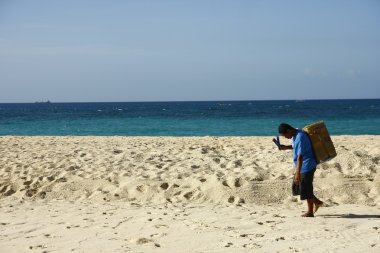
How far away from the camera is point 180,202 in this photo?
6898 mm

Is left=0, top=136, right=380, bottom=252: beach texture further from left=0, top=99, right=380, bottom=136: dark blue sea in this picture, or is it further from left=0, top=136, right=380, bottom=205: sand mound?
left=0, top=99, right=380, bottom=136: dark blue sea

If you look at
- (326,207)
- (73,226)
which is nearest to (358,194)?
(326,207)

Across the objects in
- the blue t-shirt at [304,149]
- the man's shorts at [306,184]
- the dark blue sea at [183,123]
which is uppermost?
the blue t-shirt at [304,149]

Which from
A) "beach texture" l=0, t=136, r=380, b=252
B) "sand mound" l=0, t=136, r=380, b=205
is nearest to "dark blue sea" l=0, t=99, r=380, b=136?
"sand mound" l=0, t=136, r=380, b=205

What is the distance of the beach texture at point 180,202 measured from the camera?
15.4 feet

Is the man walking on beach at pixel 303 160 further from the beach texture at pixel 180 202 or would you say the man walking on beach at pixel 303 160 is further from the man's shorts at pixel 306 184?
the beach texture at pixel 180 202

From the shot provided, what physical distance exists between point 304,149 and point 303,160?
0.16 m

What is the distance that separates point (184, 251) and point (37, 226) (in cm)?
214

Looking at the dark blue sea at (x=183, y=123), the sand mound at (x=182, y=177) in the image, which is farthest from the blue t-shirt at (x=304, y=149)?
the dark blue sea at (x=183, y=123)

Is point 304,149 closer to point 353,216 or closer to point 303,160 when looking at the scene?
point 303,160

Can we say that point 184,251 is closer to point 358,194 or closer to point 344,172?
point 358,194

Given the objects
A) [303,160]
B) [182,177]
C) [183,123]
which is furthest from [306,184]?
[183,123]

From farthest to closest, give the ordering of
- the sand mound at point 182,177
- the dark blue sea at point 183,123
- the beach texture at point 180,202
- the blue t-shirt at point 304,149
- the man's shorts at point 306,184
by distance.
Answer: the dark blue sea at point 183,123
the sand mound at point 182,177
the man's shorts at point 306,184
the blue t-shirt at point 304,149
the beach texture at point 180,202

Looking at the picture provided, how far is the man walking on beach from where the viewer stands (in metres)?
5.63
